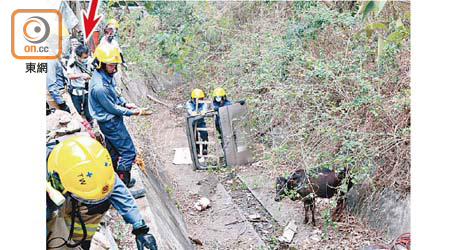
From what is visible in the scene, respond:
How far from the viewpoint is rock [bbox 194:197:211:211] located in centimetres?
766

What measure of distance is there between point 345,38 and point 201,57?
5.39 meters

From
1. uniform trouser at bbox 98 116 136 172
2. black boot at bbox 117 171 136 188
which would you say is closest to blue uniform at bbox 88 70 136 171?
uniform trouser at bbox 98 116 136 172

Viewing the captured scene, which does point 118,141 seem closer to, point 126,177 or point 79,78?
point 126,177

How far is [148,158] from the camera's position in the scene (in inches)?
304

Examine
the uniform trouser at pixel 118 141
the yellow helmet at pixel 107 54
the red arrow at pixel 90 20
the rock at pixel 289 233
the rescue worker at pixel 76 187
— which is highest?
the red arrow at pixel 90 20

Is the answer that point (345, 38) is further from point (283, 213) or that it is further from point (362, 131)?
point (283, 213)

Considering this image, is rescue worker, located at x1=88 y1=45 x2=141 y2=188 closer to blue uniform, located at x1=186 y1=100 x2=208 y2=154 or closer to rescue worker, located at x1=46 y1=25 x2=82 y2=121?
rescue worker, located at x1=46 y1=25 x2=82 y2=121

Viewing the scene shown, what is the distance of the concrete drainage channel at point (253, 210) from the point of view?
6.69 metres

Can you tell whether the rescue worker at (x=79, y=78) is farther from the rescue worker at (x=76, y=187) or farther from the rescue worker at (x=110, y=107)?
the rescue worker at (x=76, y=187)

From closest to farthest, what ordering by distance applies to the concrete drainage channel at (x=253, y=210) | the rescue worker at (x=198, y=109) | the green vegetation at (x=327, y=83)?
the green vegetation at (x=327, y=83) < the concrete drainage channel at (x=253, y=210) < the rescue worker at (x=198, y=109)

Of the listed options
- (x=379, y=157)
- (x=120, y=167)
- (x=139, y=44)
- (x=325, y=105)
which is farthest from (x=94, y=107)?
(x=139, y=44)

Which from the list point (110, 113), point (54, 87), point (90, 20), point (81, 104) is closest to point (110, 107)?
point (110, 113)

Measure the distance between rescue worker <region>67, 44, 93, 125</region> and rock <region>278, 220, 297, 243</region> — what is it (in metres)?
3.13

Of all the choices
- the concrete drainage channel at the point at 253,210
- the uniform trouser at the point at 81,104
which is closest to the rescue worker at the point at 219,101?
the concrete drainage channel at the point at 253,210
